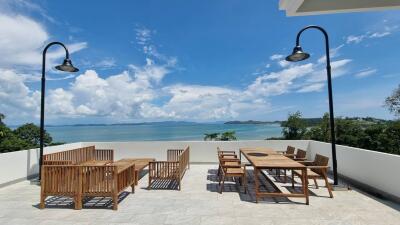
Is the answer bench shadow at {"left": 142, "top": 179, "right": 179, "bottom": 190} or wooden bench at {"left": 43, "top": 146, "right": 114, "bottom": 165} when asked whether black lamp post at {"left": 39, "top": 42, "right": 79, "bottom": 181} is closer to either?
wooden bench at {"left": 43, "top": 146, "right": 114, "bottom": 165}

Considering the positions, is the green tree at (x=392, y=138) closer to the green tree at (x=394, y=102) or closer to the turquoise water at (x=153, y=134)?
the green tree at (x=394, y=102)

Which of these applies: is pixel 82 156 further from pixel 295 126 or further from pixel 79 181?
pixel 295 126

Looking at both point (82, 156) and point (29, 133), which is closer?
point (82, 156)

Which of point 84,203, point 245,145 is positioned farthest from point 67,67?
point 245,145

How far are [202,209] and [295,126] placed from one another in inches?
448

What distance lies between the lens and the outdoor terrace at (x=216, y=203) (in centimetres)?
368

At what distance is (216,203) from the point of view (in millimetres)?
4414

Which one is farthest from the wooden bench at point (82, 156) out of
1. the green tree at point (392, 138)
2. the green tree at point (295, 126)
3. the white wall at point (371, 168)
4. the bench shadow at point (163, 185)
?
the green tree at point (392, 138)

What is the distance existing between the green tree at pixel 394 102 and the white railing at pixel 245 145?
10.9m

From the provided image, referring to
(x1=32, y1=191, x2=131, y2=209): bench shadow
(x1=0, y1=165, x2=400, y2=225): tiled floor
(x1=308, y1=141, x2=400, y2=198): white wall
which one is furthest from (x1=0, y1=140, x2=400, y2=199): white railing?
(x1=32, y1=191, x2=131, y2=209): bench shadow

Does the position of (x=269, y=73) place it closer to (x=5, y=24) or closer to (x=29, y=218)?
(x=5, y=24)

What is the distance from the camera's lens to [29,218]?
376 cm

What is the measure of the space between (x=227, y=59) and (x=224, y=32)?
340 inches

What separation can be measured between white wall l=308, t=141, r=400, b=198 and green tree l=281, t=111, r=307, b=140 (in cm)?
718
